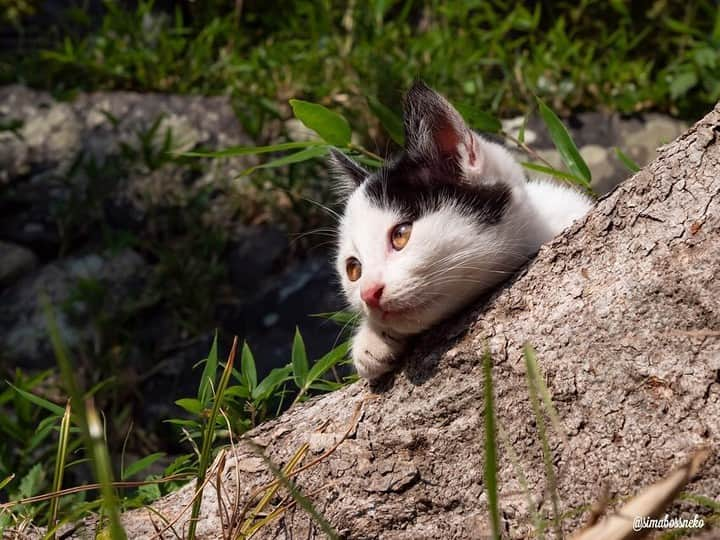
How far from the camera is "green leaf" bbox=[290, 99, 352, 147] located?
1.94 meters

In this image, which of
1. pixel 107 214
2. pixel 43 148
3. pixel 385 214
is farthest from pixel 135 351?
pixel 385 214

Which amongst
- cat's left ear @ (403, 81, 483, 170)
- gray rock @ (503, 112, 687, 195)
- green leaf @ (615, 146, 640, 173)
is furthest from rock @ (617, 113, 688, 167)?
Result: cat's left ear @ (403, 81, 483, 170)

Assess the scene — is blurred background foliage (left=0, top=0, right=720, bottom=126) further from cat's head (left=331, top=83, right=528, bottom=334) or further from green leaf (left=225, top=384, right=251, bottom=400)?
green leaf (left=225, top=384, right=251, bottom=400)

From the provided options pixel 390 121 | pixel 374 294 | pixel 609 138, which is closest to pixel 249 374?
pixel 374 294

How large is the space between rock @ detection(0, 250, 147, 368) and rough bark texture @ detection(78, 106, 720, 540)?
260cm

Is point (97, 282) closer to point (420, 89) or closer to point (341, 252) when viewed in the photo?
point (341, 252)

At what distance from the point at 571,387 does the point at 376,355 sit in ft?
1.59

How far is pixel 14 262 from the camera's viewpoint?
4383 millimetres

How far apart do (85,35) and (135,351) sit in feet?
9.49

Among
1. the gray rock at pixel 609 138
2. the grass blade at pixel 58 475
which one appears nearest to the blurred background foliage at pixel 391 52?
the gray rock at pixel 609 138

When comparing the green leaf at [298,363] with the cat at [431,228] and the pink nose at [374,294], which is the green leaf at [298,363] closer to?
the cat at [431,228]

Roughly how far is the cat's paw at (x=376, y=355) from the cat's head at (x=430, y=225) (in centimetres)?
4

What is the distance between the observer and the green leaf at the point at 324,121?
1940mm

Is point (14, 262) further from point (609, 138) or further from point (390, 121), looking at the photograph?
point (609, 138)
